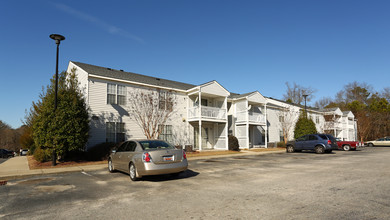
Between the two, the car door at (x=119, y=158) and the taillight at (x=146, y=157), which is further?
the car door at (x=119, y=158)

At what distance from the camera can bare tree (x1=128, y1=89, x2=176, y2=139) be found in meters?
17.9

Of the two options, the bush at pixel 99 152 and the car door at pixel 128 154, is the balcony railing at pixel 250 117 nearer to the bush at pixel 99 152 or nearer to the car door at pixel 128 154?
the bush at pixel 99 152

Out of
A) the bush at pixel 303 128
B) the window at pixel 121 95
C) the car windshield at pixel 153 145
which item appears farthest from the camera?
the bush at pixel 303 128

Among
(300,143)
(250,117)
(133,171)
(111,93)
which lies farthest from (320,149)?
(111,93)

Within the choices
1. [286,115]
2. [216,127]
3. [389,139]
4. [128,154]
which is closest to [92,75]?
[128,154]

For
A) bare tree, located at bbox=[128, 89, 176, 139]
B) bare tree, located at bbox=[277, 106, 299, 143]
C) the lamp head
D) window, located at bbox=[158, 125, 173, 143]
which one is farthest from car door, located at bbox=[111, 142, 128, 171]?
bare tree, located at bbox=[277, 106, 299, 143]

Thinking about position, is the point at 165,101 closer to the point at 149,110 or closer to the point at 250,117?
the point at 149,110

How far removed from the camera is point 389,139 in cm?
3331

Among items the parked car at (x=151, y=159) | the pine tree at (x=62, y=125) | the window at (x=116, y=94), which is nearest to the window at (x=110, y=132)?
the window at (x=116, y=94)

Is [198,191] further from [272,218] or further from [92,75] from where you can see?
[92,75]

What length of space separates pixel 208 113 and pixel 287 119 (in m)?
15.5

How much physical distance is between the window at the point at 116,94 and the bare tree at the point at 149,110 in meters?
0.53

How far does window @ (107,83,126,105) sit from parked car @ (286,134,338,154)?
15.7 metres

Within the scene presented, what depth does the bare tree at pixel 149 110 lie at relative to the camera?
58.6 feet
